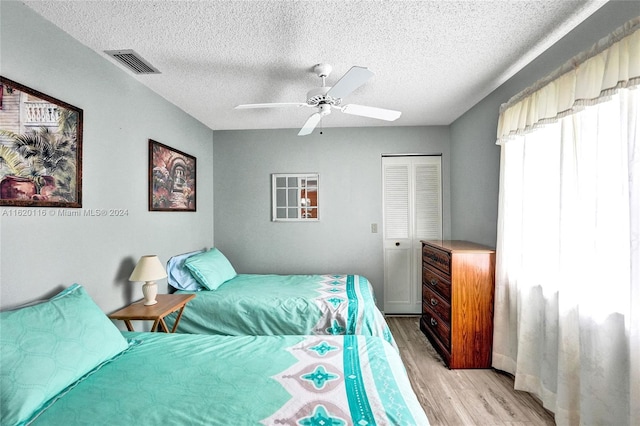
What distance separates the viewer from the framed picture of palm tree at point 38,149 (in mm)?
1557

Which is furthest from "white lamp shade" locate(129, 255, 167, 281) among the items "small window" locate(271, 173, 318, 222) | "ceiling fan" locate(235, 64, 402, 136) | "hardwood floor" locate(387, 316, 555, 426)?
"hardwood floor" locate(387, 316, 555, 426)

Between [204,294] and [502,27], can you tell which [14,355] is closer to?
[204,294]

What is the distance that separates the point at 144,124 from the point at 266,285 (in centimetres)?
191

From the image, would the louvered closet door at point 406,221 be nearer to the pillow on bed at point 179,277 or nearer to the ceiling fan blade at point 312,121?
the ceiling fan blade at point 312,121

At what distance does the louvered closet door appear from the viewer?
4.02 meters

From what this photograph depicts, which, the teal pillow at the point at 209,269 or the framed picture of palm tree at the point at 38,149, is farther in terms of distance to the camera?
the teal pillow at the point at 209,269

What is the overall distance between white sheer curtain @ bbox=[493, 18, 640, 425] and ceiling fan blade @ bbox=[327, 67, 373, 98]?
3.99 ft

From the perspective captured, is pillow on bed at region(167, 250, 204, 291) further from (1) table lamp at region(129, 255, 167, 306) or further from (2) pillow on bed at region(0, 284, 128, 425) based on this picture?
(2) pillow on bed at region(0, 284, 128, 425)

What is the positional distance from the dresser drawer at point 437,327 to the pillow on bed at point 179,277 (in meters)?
2.40

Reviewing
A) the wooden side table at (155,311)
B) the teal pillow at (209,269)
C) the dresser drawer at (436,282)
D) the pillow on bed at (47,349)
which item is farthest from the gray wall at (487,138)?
the pillow on bed at (47,349)

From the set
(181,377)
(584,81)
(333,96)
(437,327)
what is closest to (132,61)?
(333,96)

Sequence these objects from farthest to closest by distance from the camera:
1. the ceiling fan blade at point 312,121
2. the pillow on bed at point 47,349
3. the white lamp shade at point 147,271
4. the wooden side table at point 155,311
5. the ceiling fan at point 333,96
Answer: the ceiling fan blade at point 312,121, the white lamp shade at point 147,271, the wooden side table at point 155,311, the ceiling fan at point 333,96, the pillow on bed at point 47,349

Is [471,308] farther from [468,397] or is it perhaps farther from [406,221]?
[406,221]

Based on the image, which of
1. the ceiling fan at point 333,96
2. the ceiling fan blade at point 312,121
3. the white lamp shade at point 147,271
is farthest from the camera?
the ceiling fan blade at point 312,121
